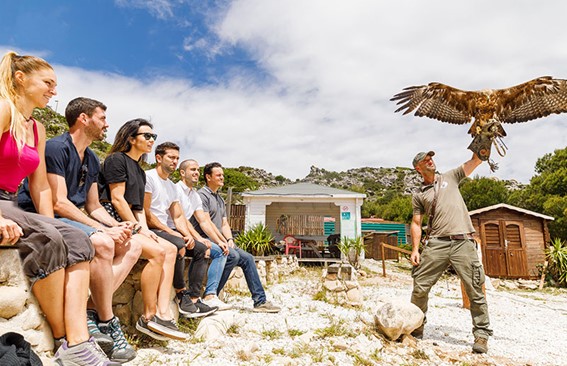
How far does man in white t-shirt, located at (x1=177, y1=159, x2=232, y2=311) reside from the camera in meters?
3.87

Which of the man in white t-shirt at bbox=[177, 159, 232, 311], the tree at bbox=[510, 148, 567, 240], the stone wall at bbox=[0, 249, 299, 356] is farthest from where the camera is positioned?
the tree at bbox=[510, 148, 567, 240]

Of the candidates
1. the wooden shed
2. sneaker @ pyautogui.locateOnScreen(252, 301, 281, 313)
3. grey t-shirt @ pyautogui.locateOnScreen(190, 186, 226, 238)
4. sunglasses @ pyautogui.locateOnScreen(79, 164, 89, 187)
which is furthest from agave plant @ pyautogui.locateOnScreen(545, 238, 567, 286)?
sunglasses @ pyautogui.locateOnScreen(79, 164, 89, 187)

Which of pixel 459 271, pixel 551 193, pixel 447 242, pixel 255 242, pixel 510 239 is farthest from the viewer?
pixel 551 193

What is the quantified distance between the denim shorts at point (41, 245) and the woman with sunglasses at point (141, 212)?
0.78 meters

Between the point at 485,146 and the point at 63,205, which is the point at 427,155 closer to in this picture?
the point at 485,146

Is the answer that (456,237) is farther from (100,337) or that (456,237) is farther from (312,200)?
(312,200)

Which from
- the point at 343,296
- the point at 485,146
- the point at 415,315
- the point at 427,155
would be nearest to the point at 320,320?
the point at 415,315

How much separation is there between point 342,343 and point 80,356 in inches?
91.9

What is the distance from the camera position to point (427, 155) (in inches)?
159

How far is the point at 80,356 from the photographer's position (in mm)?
1730

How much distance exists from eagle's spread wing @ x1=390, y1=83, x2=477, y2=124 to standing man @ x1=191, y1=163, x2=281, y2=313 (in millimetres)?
3134

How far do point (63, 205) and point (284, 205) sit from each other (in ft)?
56.9

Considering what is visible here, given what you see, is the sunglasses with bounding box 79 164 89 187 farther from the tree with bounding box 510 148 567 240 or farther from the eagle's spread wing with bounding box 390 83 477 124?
the tree with bounding box 510 148 567 240

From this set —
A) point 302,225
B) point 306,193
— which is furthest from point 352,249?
point 302,225
